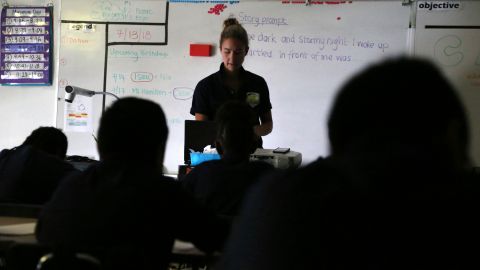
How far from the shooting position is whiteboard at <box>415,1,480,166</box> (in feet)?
12.9

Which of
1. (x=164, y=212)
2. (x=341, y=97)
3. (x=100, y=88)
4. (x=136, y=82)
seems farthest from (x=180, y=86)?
(x=341, y=97)

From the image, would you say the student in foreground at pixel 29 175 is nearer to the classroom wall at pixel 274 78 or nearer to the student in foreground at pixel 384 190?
the student in foreground at pixel 384 190

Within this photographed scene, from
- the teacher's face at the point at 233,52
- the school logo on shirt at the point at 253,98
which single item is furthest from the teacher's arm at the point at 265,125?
the teacher's face at the point at 233,52

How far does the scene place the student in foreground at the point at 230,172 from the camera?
161cm

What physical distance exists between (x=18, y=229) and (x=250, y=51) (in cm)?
299

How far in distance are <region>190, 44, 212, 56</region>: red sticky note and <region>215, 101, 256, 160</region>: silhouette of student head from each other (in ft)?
7.94

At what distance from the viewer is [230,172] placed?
164cm

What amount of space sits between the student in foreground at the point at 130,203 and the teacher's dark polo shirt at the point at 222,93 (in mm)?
1685

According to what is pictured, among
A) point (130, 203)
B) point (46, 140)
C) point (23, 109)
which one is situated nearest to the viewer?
point (130, 203)

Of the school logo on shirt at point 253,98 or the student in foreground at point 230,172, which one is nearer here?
the student in foreground at point 230,172

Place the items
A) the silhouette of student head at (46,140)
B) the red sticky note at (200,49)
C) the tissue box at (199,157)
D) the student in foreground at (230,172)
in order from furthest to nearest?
1. the red sticky note at (200,49)
2. the tissue box at (199,157)
3. the silhouette of student head at (46,140)
4. the student in foreground at (230,172)

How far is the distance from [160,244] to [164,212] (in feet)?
0.27

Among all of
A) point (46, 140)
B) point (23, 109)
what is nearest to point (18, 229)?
point (46, 140)

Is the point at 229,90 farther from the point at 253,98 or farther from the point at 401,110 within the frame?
the point at 401,110
